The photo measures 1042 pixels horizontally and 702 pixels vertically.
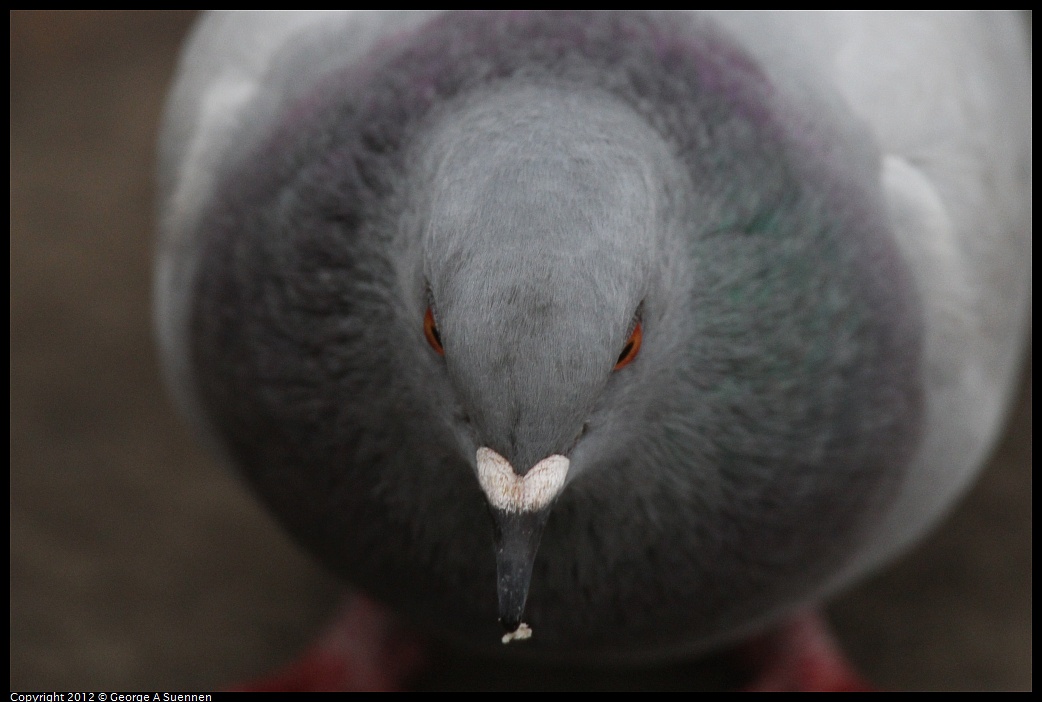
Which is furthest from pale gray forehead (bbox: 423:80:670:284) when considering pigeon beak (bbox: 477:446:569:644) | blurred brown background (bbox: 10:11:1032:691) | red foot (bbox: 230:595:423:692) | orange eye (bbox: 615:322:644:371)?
blurred brown background (bbox: 10:11:1032:691)

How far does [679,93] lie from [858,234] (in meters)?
0.45

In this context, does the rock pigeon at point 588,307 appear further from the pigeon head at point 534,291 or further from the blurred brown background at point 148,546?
the blurred brown background at point 148,546

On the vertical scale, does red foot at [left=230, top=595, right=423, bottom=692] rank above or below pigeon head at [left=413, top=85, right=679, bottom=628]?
above

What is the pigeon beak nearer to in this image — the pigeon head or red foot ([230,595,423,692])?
the pigeon head

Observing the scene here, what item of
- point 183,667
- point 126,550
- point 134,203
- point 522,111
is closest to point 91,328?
point 134,203

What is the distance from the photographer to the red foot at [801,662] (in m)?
3.48

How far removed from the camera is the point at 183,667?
11.7ft

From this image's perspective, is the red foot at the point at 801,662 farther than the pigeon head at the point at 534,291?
Yes

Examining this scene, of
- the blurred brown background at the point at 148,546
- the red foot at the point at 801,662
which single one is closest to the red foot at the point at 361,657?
the blurred brown background at the point at 148,546

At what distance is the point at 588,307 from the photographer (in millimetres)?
1750

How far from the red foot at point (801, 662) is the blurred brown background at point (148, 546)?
0.52 feet

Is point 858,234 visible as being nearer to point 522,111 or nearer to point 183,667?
point 522,111

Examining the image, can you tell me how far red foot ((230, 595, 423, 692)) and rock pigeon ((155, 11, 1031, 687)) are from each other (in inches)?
33.5

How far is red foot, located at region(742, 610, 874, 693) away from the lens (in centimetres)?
348
